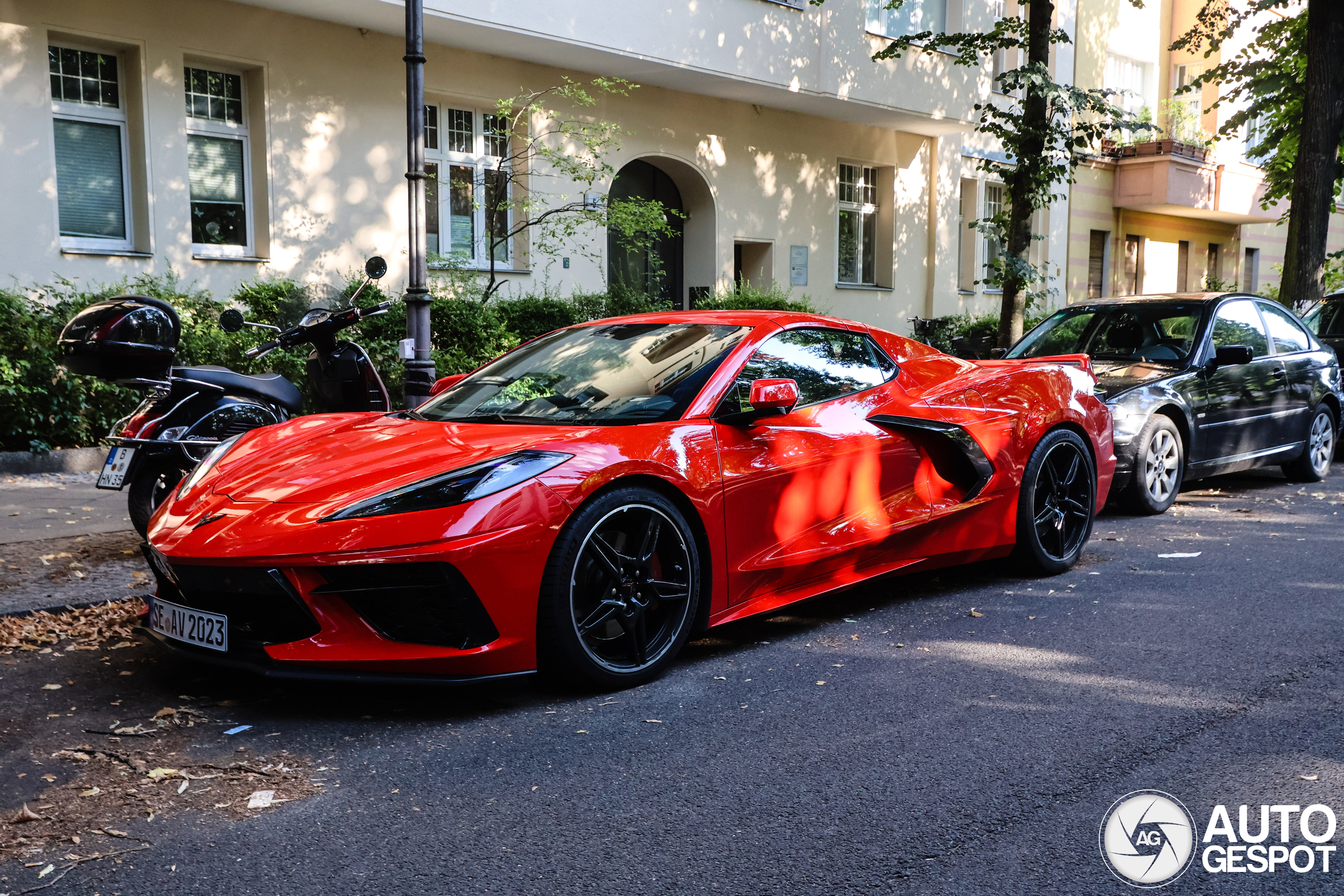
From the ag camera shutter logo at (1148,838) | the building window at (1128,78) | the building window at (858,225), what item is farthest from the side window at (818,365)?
the building window at (1128,78)

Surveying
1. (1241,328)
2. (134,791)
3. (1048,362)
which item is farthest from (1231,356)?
(134,791)

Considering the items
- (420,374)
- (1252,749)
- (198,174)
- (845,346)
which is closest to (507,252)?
(198,174)

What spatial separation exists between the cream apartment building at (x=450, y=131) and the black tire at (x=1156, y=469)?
833 centimetres

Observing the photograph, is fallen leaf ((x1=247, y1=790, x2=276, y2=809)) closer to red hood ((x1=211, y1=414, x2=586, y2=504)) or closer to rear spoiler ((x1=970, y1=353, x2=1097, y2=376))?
red hood ((x1=211, y1=414, x2=586, y2=504))

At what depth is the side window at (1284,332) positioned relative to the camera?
9.37 metres

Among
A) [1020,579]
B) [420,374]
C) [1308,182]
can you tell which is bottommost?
[1020,579]

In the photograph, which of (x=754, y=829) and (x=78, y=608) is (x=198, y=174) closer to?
(x=78, y=608)

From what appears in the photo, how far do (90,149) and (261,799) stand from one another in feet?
A: 33.4

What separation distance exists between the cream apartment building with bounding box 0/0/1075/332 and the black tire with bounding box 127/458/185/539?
5638mm

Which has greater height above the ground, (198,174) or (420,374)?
(198,174)

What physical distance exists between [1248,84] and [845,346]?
15.6 metres

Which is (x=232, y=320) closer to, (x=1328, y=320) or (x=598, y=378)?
(x=598, y=378)

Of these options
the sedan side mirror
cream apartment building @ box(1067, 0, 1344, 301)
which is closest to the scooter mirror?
the sedan side mirror

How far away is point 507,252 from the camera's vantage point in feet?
48.9
